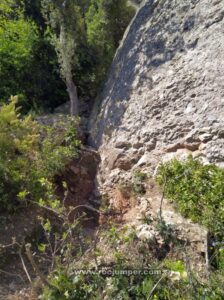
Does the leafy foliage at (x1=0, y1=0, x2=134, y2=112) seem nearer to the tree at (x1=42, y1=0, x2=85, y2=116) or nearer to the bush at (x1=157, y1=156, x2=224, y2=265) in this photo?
the tree at (x1=42, y1=0, x2=85, y2=116)

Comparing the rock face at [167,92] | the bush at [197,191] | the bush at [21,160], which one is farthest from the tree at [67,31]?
the bush at [197,191]

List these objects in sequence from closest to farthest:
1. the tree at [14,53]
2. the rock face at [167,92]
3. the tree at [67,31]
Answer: the rock face at [167,92] < the tree at [67,31] < the tree at [14,53]

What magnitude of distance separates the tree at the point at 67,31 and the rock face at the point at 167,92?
2.99 ft

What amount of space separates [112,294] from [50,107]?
18.8ft

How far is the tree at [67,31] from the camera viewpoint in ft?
21.7

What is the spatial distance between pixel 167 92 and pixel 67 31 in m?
2.78

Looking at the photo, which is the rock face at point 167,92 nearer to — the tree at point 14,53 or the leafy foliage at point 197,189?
the leafy foliage at point 197,189

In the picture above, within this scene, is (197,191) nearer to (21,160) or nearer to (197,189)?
(197,189)

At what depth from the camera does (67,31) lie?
266 inches

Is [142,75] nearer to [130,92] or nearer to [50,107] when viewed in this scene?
[130,92]

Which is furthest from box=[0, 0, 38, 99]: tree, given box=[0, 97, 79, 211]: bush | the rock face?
box=[0, 97, 79, 211]: bush

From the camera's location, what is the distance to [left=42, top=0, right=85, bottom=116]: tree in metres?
6.62

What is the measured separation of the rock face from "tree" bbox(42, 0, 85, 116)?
0.91 meters

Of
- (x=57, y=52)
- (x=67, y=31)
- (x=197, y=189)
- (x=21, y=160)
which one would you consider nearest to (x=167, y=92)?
(x=197, y=189)
